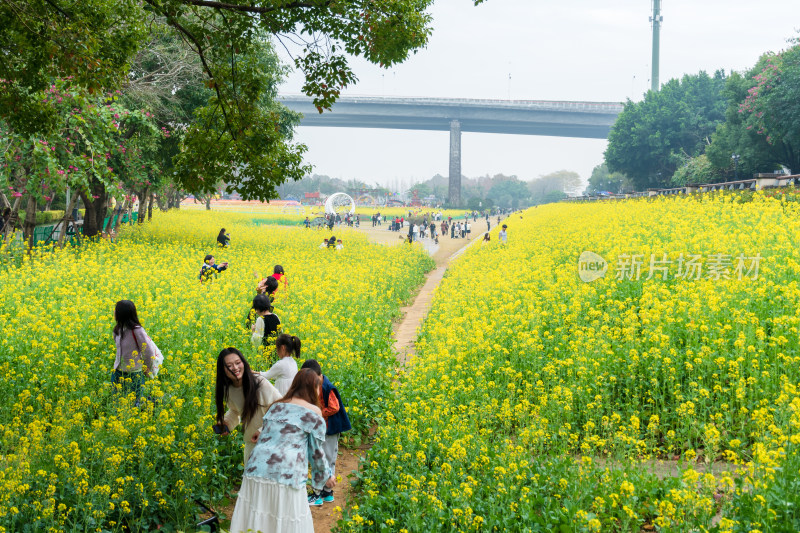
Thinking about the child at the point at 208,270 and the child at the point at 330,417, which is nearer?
the child at the point at 330,417

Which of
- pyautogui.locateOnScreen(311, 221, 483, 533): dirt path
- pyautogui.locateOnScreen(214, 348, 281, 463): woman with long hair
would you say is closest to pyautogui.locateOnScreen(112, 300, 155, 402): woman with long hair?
pyautogui.locateOnScreen(214, 348, 281, 463): woman with long hair

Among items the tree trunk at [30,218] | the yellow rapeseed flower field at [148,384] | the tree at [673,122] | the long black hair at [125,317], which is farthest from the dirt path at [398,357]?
the tree at [673,122]

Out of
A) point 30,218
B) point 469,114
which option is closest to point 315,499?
point 30,218

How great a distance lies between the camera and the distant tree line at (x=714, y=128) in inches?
1254

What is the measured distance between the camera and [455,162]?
91.2 metres

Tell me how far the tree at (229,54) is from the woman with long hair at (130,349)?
189 centimetres

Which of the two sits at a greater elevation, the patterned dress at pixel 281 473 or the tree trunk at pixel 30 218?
the tree trunk at pixel 30 218

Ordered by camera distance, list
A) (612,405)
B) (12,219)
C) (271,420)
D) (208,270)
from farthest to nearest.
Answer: (12,219), (208,270), (612,405), (271,420)

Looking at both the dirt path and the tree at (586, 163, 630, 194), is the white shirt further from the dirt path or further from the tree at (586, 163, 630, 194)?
the tree at (586, 163, 630, 194)

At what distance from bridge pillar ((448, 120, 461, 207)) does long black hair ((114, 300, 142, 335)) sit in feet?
274

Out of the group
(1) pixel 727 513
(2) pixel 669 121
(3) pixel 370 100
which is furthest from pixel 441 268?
(3) pixel 370 100

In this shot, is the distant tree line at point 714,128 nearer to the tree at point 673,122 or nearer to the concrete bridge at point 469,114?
the tree at point 673,122

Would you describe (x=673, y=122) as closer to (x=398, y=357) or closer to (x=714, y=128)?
(x=714, y=128)

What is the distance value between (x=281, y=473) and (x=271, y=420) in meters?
0.36
